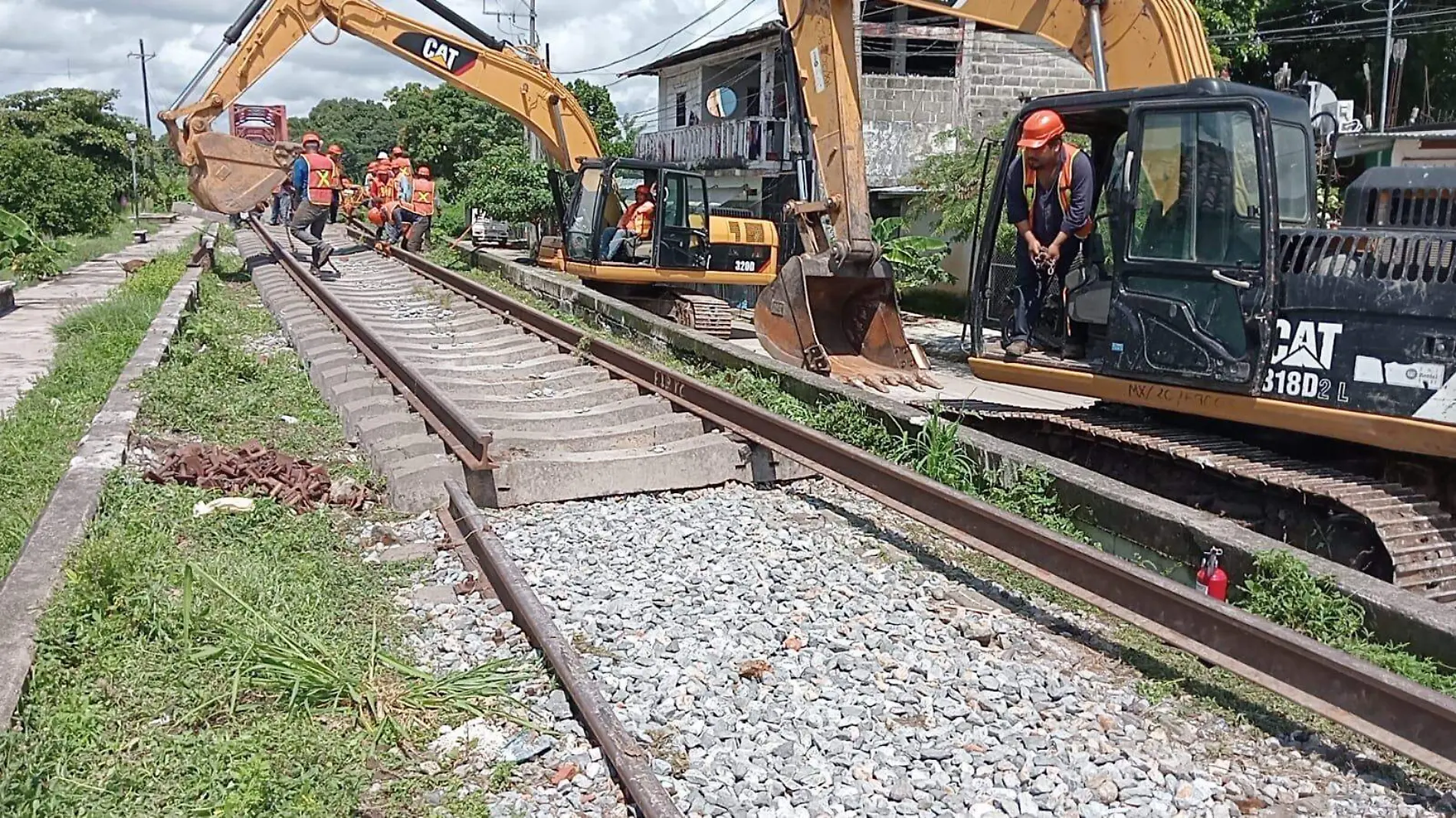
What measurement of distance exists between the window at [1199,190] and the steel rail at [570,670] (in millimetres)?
4113

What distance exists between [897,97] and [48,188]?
67.8ft

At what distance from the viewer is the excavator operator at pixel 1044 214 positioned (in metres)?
7.28

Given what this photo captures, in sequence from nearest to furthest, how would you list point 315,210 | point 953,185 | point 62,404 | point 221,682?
point 221,682, point 62,404, point 953,185, point 315,210

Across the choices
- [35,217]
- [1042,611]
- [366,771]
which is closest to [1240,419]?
[1042,611]

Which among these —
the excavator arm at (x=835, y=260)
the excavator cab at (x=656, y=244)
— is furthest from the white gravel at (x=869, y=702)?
the excavator cab at (x=656, y=244)

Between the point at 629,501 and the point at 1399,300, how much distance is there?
4.03 m

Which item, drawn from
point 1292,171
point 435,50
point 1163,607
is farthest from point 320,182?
point 1163,607

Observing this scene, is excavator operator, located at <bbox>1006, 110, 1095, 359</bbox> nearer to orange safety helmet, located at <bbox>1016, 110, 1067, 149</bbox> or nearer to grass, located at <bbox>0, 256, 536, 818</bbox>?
orange safety helmet, located at <bbox>1016, 110, 1067, 149</bbox>

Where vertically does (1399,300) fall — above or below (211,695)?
above

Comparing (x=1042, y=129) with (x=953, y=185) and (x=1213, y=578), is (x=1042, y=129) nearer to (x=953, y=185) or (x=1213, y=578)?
(x=1213, y=578)

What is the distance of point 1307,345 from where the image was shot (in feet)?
20.0

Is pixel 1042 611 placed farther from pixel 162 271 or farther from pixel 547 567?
pixel 162 271

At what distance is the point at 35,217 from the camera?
1087 inches

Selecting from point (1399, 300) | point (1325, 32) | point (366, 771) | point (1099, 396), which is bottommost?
point (366, 771)
